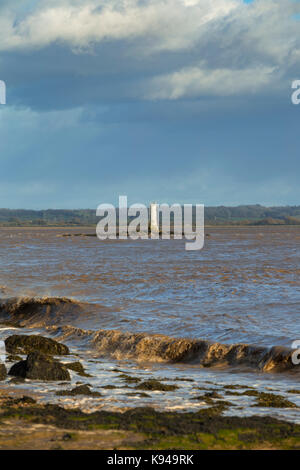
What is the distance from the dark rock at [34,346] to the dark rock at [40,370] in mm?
3020

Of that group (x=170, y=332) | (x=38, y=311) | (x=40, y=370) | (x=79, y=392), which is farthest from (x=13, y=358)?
(x=38, y=311)

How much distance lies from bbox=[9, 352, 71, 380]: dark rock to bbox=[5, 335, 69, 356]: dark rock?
3.02 metres

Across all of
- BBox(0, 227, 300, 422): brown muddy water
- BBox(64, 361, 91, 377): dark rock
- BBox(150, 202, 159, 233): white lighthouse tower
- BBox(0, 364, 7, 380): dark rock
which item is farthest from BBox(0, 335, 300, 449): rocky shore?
BBox(150, 202, 159, 233): white lighthouse tower

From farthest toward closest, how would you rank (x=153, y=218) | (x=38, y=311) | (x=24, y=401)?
(x=153, y=218) → (x=38, y=311) → (x=24, y=401)

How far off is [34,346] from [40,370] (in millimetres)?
3810

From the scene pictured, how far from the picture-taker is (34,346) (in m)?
15.0

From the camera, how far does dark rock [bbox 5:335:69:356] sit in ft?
48.1

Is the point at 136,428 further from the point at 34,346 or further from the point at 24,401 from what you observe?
the point at 34,346

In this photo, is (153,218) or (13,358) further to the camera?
(153,218)

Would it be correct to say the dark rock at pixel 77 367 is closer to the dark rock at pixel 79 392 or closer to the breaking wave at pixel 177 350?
the dark rock at pixel 79 392

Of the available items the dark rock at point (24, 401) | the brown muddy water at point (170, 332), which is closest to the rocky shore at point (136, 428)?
the dark rock at point (24, 401)

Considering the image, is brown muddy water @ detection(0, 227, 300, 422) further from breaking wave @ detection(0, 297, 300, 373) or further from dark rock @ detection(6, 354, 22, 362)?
dark rock @ detection(6, 354, 22, 362)

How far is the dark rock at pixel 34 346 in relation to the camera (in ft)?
48.1
